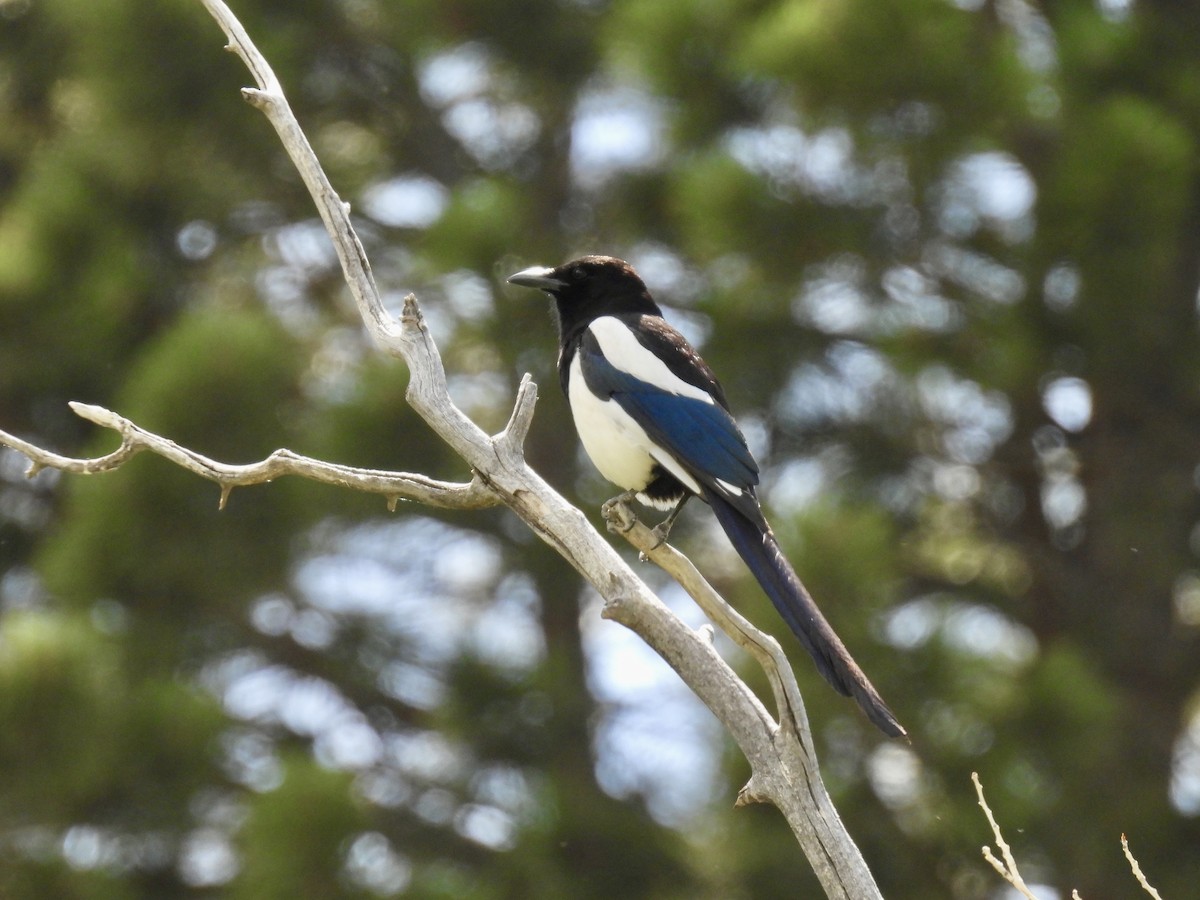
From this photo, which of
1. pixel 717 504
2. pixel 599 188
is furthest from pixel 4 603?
pixel 717 504

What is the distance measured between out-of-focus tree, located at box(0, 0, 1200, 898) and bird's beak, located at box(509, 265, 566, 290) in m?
1.32

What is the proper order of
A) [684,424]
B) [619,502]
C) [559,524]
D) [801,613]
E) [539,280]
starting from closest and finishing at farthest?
[559,524] → [801,613] → [619,502] → [684,424] → [539,280]

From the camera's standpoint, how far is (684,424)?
2732 millimetres

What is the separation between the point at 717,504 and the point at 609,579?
588 millimetres

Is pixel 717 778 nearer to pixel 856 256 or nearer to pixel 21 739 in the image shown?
pixel 856 256

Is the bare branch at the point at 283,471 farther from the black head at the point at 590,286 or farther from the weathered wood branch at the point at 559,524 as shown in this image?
the black head at the point at 590,286

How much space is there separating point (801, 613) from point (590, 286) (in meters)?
1.18

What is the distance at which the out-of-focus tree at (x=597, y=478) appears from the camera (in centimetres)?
479

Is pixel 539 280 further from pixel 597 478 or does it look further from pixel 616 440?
pixel 597 478

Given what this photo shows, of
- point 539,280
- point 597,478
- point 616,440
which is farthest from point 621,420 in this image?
point 597,478

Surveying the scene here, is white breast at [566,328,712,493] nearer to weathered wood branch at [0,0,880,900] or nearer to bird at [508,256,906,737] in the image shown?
bird at [508,256,906,737]

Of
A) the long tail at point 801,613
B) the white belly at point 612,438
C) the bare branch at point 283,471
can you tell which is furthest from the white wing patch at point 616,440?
the bare branch at point 283,471

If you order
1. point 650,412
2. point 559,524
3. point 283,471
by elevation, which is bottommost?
point 650,412

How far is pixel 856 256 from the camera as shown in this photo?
16.9 feet
